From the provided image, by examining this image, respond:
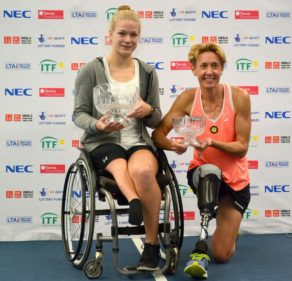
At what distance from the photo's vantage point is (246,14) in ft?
13.3

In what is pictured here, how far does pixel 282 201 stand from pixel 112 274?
1.76 meters

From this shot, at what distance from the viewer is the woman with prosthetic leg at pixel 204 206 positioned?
263 centimetres

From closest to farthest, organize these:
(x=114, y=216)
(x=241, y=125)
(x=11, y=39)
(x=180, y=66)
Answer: (x=114, y=216)
(x=241, y=125)
(x=11, y=39)
(x=180, y=66)

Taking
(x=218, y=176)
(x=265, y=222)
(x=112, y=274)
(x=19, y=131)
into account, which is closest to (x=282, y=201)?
(x=265, y=222)

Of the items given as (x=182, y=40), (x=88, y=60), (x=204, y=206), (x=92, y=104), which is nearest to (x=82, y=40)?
(x=88, y=60)

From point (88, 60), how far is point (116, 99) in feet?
4.39

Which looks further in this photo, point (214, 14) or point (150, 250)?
point (214, 14)

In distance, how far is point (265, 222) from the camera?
4082mm

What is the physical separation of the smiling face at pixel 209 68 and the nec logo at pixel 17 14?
1560 mm

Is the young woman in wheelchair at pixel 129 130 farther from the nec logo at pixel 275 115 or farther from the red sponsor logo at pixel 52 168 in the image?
the nec logo at pixel 275 115

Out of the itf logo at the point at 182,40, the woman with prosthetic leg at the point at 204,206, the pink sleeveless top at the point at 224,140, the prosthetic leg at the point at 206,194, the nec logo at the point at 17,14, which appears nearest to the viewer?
the woman with prosthetic leg at the point at 204,206

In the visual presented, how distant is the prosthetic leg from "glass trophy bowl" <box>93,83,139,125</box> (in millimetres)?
503

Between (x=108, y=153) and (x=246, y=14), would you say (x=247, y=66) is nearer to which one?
(x=246, y=14)

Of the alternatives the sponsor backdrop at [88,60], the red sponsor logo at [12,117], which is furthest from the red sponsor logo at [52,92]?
the red sponsor logo at [12,117]
